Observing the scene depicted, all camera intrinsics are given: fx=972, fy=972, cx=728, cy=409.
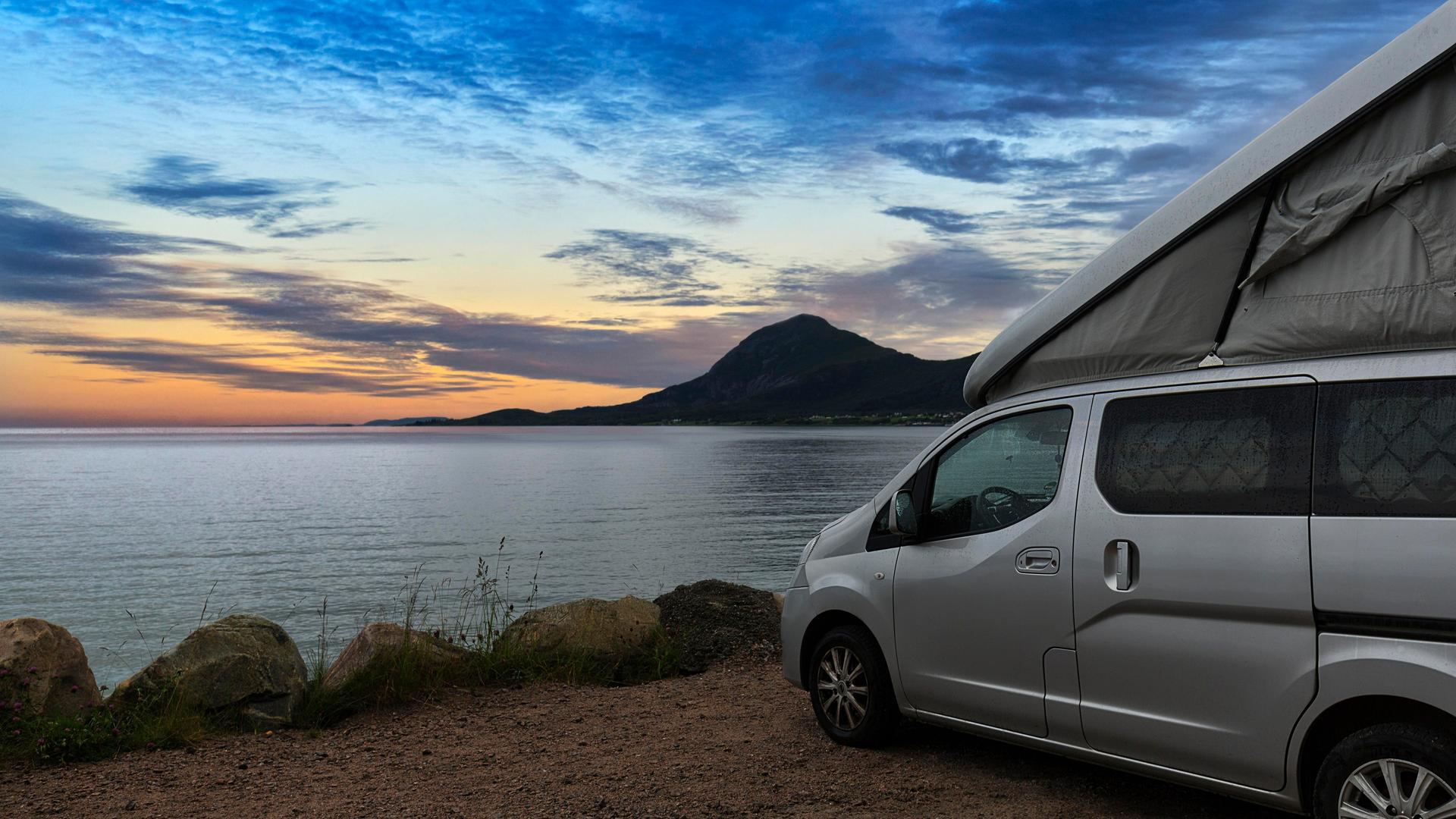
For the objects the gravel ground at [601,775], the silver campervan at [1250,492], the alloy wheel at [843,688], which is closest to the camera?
the silver campervan at [1250,492]

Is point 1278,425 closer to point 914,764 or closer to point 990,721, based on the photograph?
point 990,721

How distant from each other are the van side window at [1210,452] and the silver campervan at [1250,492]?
1 centimetres

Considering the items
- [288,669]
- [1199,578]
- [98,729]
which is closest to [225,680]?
[288,669]

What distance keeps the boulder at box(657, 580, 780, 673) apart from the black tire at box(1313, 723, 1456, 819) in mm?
6658

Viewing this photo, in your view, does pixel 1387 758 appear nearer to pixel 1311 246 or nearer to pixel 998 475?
pixel 1311 246

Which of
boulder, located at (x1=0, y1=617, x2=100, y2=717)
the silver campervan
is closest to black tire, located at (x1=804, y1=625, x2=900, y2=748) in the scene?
the silver campervan

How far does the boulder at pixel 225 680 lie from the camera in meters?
8.05

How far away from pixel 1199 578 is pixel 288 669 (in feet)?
25.5

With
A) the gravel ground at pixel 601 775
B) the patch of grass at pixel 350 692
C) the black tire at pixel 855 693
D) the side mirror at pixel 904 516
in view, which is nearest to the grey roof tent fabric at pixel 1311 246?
the side mirror at pixel 904 516

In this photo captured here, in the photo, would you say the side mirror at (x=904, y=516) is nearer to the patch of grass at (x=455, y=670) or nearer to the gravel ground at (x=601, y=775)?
the gravel ground at (x=601, y=775)

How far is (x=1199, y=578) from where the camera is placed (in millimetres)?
4289

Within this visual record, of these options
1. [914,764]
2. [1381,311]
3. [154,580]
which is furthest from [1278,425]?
[154,580]

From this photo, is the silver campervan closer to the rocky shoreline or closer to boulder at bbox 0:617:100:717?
the rocky shoreline

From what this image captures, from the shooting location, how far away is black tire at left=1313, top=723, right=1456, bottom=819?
3.59 m
